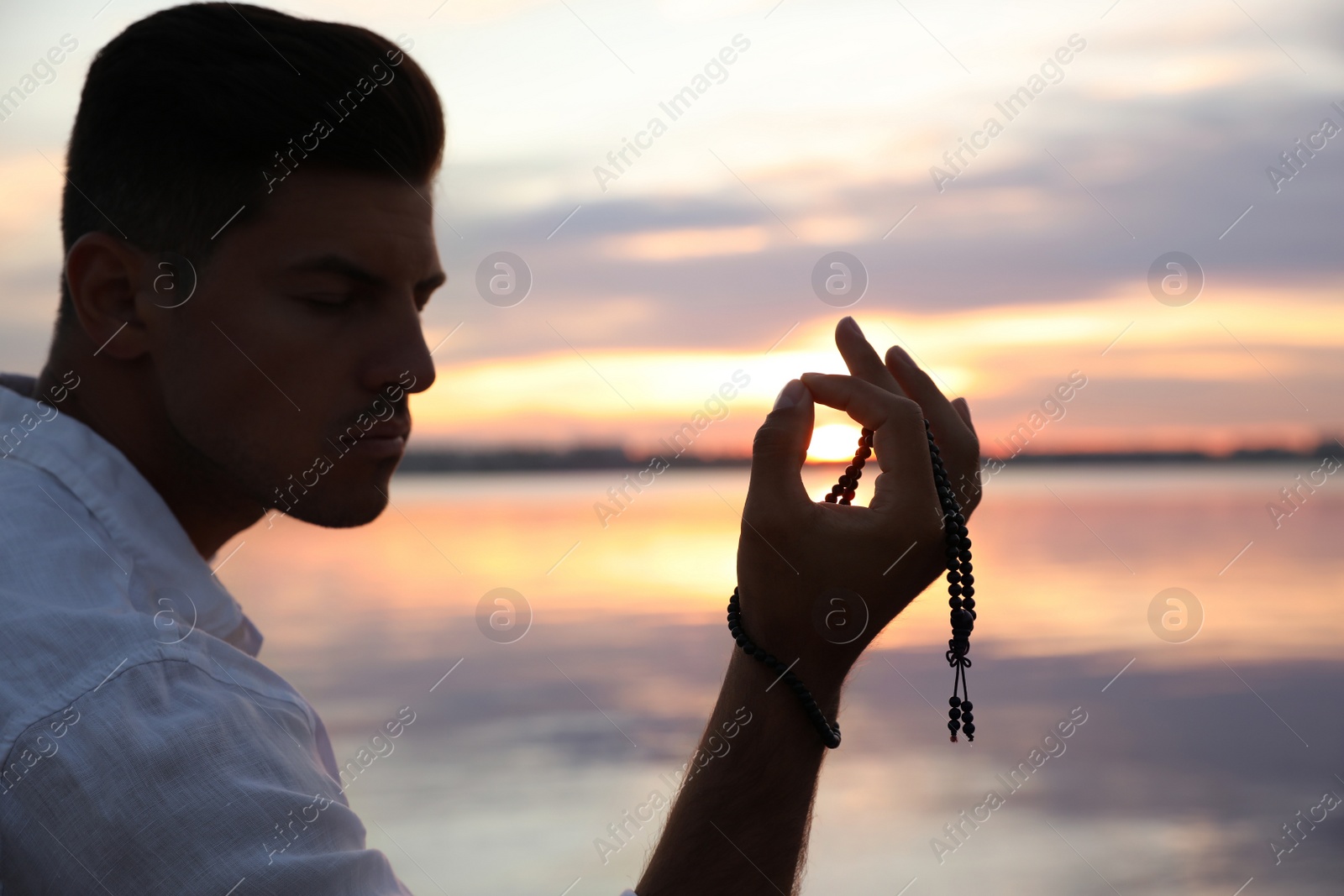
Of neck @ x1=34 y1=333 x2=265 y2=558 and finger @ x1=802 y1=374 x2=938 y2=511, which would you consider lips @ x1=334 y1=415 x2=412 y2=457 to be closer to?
neck @ x1=34 y1=333 x2=265 y2=558

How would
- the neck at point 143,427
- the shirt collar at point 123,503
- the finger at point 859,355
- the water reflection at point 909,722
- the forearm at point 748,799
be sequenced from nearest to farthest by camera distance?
the forearm at point 748,799
the shirt collar at point 123,503
the finger at point 859,355
the neck at point 143,427
the water reflection at point 909,722

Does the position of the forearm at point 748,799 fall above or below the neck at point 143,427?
above

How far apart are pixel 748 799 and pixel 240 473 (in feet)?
3.45

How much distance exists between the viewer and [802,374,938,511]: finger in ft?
5.05

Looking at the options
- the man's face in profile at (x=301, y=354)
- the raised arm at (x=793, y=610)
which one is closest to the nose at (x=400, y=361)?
the man's face in profile at (x=301, y=354)

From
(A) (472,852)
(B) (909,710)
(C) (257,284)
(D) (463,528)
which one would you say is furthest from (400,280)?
(D) (463,528)

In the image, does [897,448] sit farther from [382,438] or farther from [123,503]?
[123,503]

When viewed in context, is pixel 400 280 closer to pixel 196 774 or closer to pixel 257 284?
pixel 257 284

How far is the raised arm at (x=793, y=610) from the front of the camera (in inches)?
58.7

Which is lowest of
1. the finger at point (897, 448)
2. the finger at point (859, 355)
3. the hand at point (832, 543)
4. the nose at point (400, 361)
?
the nose at point (400, 361)

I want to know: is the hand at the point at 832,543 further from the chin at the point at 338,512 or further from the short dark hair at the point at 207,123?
the short dark hair at the point at 207,123

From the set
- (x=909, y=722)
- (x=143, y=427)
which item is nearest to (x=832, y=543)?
(x=143, y=427)

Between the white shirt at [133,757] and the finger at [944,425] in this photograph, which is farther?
the finger at [944,425]

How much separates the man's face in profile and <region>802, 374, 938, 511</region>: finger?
0.83 m
